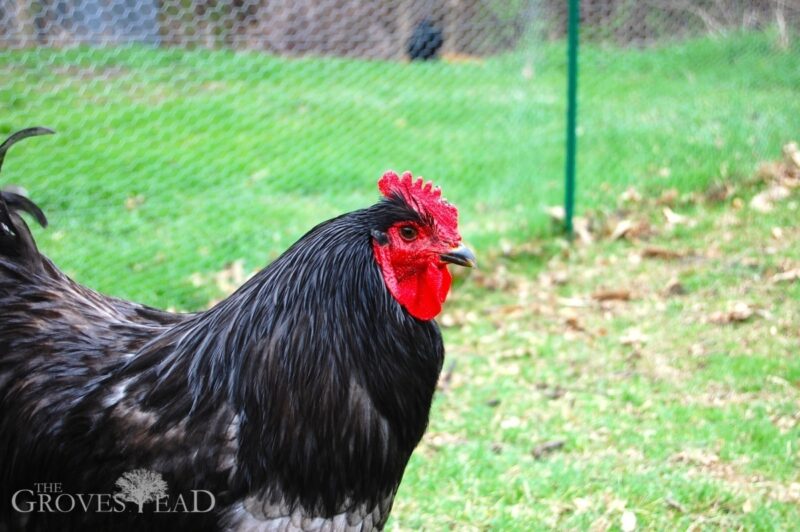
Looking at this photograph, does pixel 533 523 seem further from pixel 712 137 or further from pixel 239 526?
pixel 712 137

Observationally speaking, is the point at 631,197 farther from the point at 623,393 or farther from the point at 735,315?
the point at 623,393

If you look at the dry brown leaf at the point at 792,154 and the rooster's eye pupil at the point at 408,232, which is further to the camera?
the dry brown leaf at the point at 792,154

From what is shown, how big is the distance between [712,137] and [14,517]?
7797 millimetres

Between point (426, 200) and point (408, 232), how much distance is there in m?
0.14

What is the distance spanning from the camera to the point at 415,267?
2580mm

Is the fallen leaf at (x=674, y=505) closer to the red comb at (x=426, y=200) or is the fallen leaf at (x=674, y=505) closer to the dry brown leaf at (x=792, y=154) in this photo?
the red comb at (x=426, y=200)

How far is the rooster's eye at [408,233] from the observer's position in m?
2.58

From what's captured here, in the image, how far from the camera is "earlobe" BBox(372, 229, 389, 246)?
2.55 m

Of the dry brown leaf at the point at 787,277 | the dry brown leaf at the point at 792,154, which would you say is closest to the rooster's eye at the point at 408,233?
the dry brown leaf at the point at 787,277

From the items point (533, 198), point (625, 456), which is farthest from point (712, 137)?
point (625, 456)

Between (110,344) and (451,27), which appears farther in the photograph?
(451,27)

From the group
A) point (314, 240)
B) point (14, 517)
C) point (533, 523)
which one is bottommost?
point (533, 523)

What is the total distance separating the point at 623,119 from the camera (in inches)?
364

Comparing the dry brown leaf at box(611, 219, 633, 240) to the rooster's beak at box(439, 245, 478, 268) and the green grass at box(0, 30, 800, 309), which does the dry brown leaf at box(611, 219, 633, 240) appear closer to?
the green grass at box(0, 30, 800, 309)
